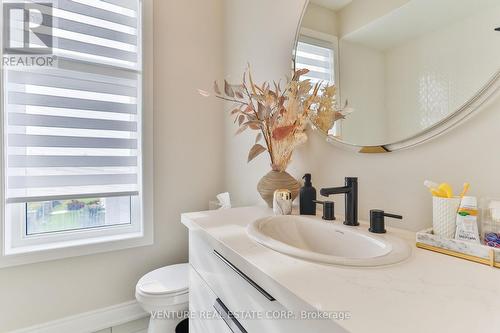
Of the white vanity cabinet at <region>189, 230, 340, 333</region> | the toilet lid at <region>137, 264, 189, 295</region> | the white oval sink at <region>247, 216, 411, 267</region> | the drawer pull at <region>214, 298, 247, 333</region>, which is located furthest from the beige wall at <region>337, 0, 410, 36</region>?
the toilet lid at <region>137, 264, 189, 295</region>

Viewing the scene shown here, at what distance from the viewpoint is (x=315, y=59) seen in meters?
1.12

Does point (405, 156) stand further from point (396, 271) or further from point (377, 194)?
point (396, 271)

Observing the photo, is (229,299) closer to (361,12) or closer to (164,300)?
(164,300)

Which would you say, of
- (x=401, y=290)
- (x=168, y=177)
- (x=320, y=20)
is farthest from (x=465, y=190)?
(x=168, y=177)

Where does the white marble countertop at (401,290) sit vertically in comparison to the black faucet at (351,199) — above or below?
below

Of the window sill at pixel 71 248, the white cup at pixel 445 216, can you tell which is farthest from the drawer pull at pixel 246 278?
the window sill at pixel 71 248

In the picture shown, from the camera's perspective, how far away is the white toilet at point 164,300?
125cm

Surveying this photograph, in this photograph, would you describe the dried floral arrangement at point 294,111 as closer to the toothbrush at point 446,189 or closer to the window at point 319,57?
the window at point 319,57

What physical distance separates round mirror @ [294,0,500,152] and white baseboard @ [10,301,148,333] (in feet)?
5.52

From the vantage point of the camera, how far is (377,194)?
2.93ft

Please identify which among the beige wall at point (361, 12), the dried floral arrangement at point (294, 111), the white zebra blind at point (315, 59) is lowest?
the dried floral arrangement at point (294, 111)

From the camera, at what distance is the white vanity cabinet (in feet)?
1.65

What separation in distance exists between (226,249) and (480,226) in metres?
0.66

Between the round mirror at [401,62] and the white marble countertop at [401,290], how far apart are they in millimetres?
407
